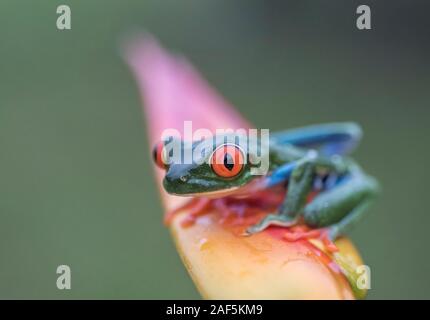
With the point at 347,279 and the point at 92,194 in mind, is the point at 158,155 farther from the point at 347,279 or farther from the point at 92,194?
the point at 92,194

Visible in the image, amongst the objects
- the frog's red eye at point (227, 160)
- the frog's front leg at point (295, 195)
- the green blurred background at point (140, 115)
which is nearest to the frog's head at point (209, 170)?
the frog's red eye at point (227, 160)

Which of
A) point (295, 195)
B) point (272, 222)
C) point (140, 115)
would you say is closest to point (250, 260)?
point (272, 222)

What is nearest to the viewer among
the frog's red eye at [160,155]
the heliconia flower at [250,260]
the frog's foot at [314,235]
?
the heliconia flower at [250,260]

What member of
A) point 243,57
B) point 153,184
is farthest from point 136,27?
point 153,184

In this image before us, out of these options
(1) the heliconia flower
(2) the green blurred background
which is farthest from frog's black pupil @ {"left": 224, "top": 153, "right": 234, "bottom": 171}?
(2) the green blurred background

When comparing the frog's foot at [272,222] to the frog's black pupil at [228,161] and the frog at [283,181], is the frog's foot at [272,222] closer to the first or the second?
the frog at [283,181]

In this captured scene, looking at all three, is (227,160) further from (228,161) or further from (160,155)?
(160,155)
